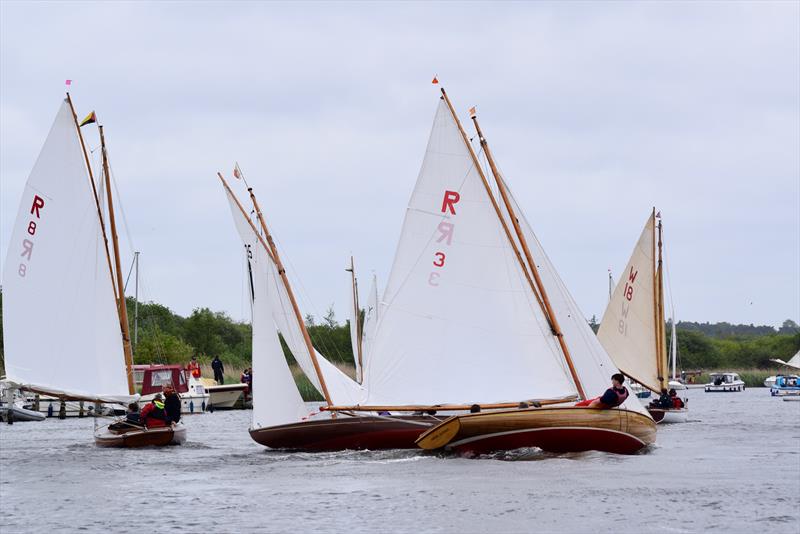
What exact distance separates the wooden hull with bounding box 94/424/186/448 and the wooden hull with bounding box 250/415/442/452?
481cm

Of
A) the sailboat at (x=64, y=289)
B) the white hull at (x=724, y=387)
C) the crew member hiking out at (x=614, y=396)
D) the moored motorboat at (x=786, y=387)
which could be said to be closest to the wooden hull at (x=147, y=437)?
the sailboat at (x=64, y=289)

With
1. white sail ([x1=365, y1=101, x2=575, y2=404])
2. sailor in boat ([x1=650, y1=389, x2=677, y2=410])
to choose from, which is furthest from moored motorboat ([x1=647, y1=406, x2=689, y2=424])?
white sail ([x1=365, y1=101, x2=575, y2=404])

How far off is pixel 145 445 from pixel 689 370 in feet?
443

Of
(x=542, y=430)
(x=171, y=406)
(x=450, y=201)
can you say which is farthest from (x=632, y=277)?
(x=542, y=430)

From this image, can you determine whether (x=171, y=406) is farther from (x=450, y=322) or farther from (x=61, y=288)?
(x=450, y=322)

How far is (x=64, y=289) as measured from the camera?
4434cm

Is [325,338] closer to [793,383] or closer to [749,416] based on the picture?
[793,383]

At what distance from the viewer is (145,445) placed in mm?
42969

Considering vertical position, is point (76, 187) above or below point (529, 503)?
above

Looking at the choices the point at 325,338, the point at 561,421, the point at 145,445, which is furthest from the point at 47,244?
the point at 325,338

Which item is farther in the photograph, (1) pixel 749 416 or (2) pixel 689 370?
(2) pixel 689 370

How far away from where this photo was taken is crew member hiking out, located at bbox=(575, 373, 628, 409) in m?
34.1

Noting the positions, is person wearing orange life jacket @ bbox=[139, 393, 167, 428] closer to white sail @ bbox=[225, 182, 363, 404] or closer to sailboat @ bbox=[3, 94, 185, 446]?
sailboat @ bbox=[3, 94, 185, 446]

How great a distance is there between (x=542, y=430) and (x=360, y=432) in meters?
7.46
